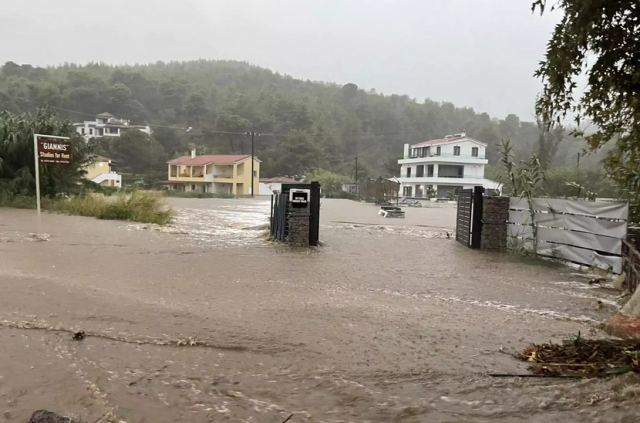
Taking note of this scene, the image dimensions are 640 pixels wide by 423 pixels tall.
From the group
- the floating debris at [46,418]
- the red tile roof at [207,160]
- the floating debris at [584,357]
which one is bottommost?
the floating debris at [46,418]

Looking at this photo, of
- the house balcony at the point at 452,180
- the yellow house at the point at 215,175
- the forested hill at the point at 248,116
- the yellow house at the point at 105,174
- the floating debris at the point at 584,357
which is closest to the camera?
the floating debris at the point at 584,357

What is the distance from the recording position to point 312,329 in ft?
20.5

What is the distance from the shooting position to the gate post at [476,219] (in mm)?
14688

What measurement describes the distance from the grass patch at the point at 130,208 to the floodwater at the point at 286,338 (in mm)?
7319

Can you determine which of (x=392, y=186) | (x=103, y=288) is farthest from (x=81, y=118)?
Result: (x=103, y=288)

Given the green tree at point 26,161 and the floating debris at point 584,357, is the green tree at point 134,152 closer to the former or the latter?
the green tree at point 26,161

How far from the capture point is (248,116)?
10200 cm

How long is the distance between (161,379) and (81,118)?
332 ft

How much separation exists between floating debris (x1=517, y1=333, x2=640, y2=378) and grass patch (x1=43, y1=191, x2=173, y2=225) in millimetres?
15696

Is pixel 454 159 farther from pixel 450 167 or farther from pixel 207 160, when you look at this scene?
pixel 207 160

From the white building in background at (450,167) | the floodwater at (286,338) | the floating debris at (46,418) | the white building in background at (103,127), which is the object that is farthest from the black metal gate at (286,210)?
the white building in background at (103,127)

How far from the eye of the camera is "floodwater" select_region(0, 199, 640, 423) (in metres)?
4.08

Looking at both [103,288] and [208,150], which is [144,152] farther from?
[103,288]

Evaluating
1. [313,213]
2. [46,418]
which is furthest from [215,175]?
[46,418]
